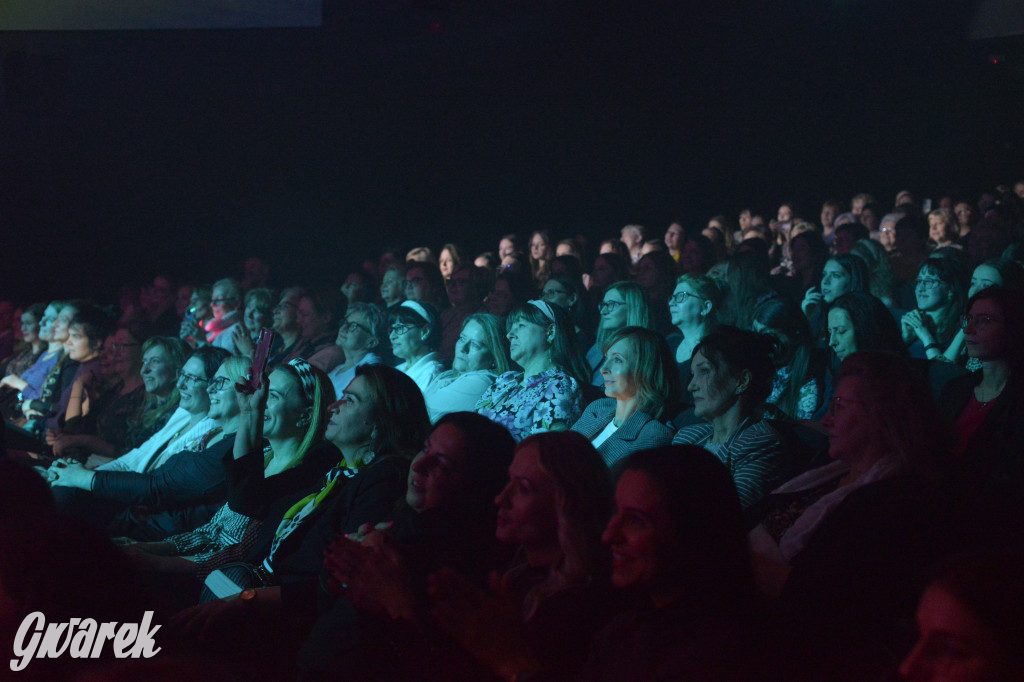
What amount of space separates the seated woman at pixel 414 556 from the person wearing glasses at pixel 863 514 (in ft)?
2.26

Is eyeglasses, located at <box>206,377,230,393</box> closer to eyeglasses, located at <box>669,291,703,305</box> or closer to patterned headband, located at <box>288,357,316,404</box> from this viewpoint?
patterned headband, located at <box>288,357,316,404</box>

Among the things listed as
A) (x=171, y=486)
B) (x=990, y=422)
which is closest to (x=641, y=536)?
(x=990, y=422)

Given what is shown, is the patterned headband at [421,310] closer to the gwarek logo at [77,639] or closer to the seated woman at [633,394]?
the seated woman at [633,394]

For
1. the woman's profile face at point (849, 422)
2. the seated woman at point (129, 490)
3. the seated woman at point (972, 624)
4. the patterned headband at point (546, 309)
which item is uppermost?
the patterned headband at point (546, 309)

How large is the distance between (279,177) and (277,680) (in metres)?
5.42

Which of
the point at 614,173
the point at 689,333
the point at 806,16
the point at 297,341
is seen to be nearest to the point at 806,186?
the point at 806,16

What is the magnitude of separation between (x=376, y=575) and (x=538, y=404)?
1712 mm

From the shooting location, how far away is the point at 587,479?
75.6 inches

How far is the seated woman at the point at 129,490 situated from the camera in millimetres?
3586

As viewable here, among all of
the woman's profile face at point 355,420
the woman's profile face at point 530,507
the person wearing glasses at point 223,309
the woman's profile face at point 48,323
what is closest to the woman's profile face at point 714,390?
the woman's profile face at point 530,507

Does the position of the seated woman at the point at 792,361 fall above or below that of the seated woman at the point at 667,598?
above

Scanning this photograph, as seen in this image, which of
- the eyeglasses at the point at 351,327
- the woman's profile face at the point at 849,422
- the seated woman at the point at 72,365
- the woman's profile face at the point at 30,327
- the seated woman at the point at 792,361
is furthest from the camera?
the woman's profile face at the point at 30,327

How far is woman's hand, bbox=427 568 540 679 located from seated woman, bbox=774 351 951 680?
0.52m

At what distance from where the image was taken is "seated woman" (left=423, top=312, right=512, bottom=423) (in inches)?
158
